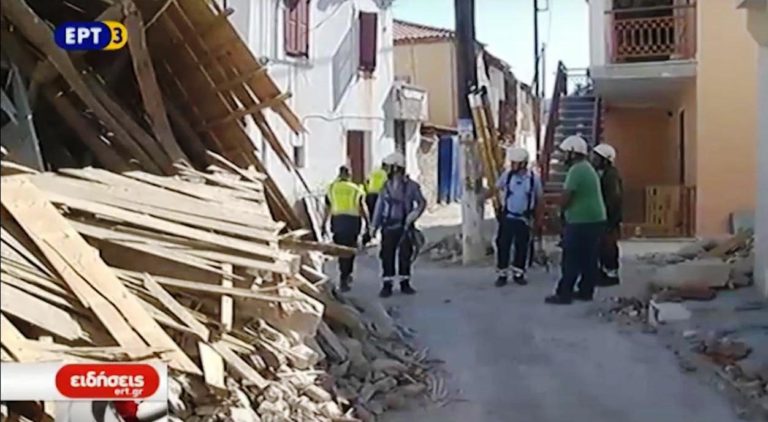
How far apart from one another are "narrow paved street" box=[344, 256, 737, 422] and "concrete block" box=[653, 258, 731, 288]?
31.8 inches

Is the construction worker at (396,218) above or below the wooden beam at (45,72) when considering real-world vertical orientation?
below

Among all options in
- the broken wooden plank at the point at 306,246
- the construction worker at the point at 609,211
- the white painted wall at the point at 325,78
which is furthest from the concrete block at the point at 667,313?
the white painted wall at the point at 325,78

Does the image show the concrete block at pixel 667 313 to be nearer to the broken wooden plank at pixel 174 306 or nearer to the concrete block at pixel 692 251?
the concrete block at pixel 692 251

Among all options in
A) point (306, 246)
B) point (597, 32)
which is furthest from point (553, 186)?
point (306, 246)

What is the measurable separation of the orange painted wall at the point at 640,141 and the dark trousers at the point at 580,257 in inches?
411

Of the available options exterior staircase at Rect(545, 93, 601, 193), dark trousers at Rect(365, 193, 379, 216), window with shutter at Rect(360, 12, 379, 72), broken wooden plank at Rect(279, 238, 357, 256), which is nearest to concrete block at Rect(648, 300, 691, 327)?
broken wooden plank at Rect(279, 238, 357, 256)

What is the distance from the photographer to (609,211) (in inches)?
404

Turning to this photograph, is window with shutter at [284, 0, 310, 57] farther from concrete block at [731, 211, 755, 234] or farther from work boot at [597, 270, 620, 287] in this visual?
work boot at [597, 270, 620, 287]

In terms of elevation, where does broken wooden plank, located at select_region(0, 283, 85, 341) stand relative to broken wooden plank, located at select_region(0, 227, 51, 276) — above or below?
below

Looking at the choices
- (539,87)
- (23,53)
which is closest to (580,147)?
(23,53)

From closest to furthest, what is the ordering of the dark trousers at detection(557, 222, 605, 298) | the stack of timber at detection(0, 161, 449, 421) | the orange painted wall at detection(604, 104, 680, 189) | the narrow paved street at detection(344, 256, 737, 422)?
the stack of timber at detection(0, 161, 449, 421) < the narrow paved street at detection(344, 256, 737, 422) < the dark trousers at detection(557, 222, 605, 298) < the orange painted wall at detection(604, 104, 680, 189)

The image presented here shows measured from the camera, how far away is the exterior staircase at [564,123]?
667 inches

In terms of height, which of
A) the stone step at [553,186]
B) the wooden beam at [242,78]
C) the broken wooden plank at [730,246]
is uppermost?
the wooden beam at [242,78]

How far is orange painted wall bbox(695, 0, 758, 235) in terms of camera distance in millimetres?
14305
